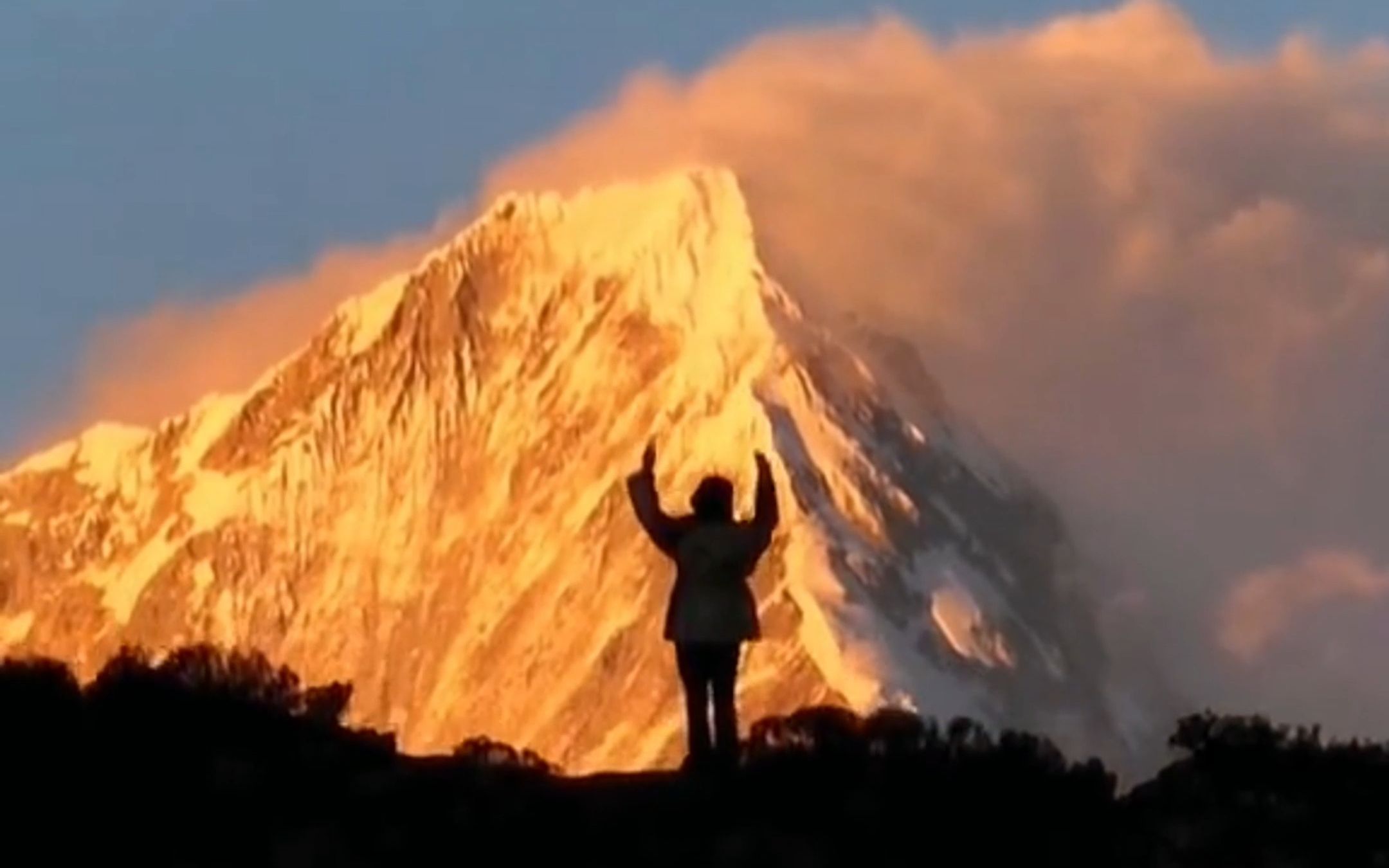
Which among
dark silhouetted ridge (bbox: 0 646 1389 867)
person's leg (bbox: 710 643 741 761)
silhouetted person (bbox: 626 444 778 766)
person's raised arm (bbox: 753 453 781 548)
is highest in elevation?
person's raised arm (bbox: 753 453 781 548)

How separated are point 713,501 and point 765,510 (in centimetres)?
34

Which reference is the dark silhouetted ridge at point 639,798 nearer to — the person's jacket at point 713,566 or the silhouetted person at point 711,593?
the silhouetted person at point 711,593

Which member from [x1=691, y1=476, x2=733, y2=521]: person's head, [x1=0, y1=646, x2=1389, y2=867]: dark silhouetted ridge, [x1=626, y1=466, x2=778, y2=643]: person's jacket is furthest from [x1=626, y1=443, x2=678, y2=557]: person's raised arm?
[x1=0, y1=646, x2=1389, y2=867]: dark silhouetted ridge

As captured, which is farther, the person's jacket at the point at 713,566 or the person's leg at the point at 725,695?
the person's jacket at the point at 713,566

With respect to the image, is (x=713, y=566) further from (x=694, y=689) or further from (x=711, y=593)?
(x=694, y=689)

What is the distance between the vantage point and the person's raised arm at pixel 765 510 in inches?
1609

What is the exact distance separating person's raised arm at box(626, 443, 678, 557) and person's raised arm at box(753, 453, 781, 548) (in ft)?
1.78

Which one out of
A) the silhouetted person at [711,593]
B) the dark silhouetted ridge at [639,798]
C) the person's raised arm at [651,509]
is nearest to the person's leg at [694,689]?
the silhouetted person at [711,593]

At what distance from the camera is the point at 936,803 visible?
38.4 m

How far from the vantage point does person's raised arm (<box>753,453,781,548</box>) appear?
134 feet

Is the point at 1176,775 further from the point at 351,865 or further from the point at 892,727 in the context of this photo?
the point at 351,865

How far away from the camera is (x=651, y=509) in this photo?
4122cm

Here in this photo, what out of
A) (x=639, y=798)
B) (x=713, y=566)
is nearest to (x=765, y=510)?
(x=713, y=566)

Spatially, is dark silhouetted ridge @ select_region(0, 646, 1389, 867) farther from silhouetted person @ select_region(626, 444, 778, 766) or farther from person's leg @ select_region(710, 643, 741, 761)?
silhouetted person @ select_region(626, 444, 778, 766)
